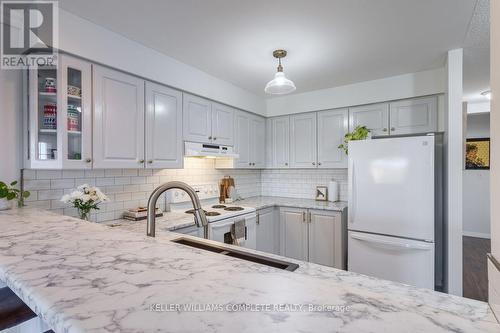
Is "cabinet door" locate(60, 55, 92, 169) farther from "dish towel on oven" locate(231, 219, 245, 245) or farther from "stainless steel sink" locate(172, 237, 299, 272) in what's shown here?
"dish towel on oven" locate(231, 219, 245, 245)

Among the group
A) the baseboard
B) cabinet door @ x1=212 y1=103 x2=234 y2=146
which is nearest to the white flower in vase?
cabinet door @ x1=212 y1=103 x2=234 y2=146

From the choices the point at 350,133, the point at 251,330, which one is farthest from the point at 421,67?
the point at 251,330

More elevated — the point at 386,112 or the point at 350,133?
the point at 386,112

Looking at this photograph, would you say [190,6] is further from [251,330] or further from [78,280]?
[251,330]

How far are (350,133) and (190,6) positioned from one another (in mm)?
2234

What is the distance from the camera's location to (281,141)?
3.70m

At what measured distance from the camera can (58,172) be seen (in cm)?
193

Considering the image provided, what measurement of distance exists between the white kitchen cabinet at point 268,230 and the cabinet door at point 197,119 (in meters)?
1.10

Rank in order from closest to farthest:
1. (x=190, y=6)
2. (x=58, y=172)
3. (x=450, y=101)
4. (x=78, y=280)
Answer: (x=78, y=280) → (x=190, y=6) → (x=58, y=172) → (x=450, y=101)

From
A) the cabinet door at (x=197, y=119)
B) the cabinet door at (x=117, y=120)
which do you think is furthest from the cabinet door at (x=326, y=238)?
the cabinet door at (x=117, y=120)

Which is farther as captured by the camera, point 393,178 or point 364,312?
point 393,178

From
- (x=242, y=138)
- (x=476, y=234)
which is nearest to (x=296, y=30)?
(x=242, y=138)

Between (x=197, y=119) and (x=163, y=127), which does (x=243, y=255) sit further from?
(x=197, y=119)

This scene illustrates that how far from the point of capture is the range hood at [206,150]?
2529 mm
